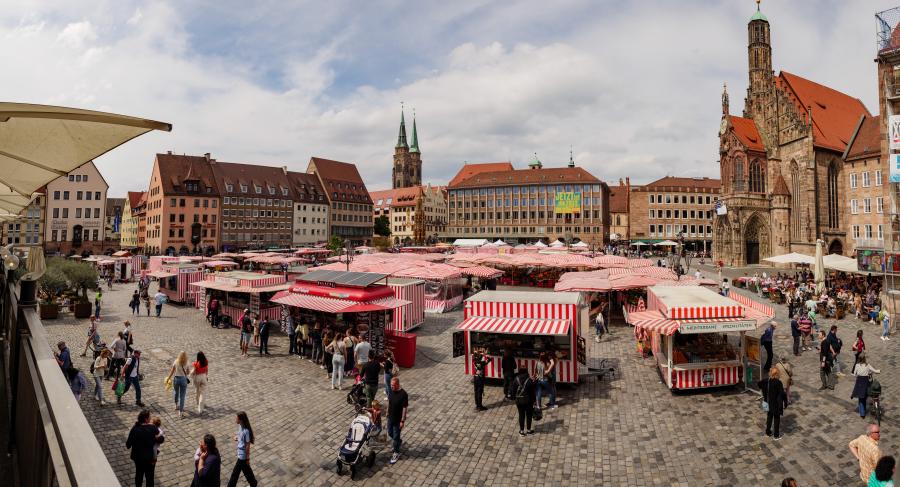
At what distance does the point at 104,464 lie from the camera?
8.02 ft

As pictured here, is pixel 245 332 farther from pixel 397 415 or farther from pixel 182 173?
pixel 182 173

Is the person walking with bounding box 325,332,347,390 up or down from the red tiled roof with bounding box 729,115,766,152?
down

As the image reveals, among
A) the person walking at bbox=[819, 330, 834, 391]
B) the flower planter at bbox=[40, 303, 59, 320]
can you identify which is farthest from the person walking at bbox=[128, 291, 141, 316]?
the person walking at bbox=[819, 330, 834, 391]

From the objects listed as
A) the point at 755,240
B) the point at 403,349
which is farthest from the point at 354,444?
the point at 755,240

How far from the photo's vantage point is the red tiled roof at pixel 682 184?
Answer: 88.1 meters

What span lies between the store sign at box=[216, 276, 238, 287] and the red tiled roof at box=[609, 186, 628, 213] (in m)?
84.8

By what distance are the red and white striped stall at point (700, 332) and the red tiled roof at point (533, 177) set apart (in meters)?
81.8

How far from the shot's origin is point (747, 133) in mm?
55625

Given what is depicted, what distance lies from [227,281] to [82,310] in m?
7.09

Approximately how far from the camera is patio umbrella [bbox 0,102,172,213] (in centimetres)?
259

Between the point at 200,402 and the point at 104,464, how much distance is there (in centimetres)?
918

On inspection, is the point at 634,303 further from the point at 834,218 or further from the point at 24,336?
the point at 834,218

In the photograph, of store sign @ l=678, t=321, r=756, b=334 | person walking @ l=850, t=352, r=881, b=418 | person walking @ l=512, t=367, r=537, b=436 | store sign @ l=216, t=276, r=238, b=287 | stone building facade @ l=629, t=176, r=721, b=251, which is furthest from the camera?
stone building facade @ l=629, t=176, r=721, b=251

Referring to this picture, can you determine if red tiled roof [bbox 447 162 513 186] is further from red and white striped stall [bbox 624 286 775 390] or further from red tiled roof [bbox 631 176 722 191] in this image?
red and white striped stall [bbox 624 286 775 390]
